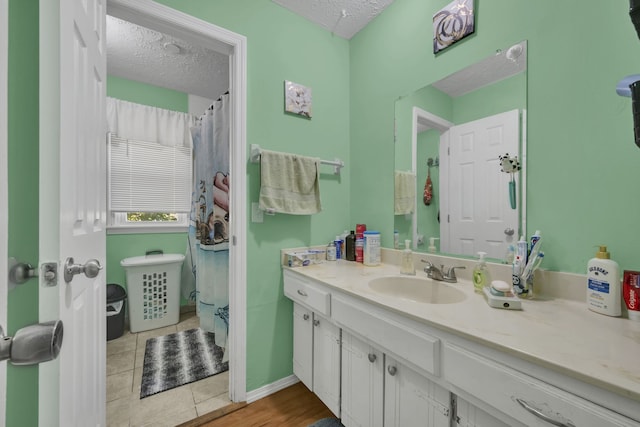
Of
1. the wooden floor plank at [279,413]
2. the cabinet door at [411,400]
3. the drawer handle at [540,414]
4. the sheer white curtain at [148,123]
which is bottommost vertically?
the wooden floor plank at [279,413]

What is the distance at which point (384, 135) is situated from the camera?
167 cm

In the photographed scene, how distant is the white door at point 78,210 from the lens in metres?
0.56

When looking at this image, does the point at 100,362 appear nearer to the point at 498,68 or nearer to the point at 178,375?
the point at 178,375

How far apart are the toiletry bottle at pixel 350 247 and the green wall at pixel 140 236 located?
201cm

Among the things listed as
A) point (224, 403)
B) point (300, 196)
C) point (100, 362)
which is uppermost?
point (300, 196)

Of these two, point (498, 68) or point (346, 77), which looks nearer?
point (498, 68)

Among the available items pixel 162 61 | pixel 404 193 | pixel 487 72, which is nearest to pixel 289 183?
pixel 404 193

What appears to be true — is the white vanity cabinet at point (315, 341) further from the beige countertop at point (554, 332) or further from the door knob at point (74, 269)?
the door knob at point (74, 269)

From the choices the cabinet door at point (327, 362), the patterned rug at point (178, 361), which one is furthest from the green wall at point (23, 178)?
the patterned rug at point (178, 361)

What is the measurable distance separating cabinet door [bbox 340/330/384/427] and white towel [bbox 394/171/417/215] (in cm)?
80

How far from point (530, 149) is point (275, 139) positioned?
1294 millimetres

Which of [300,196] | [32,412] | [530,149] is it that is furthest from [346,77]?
[32,412]

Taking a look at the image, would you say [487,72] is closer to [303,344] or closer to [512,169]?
[512,169]

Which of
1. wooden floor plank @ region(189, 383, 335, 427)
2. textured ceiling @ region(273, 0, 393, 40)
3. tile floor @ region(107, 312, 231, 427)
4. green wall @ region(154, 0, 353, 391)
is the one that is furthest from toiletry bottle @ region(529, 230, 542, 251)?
tile floor @ region(107, 312, 231, 427)
